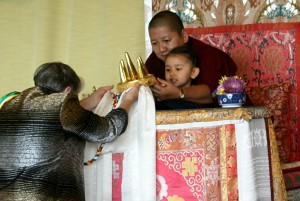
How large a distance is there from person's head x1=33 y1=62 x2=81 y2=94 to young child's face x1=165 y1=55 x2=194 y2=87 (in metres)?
0.71

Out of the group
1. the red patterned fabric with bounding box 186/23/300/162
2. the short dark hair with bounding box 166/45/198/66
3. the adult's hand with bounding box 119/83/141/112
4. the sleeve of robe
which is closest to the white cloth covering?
the adult's hand with bounding box 119/83/141/112

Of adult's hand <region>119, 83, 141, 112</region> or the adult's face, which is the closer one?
adult's hand <region>119, 83, 141, 112</region>

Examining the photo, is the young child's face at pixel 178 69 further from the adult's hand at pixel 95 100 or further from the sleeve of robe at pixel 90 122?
the sleeve of robe at pixel 90 122

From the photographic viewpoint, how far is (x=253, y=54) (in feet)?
12.2

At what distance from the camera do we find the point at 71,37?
4293 millimetres

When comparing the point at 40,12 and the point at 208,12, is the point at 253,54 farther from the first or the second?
the point at 40,12

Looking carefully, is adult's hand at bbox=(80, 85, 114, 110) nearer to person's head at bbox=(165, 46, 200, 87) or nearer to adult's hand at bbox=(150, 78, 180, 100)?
adult's hand at bbox=(150, 78, 180, 100)

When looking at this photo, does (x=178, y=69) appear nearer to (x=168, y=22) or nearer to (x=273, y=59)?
(x=168, y=22)

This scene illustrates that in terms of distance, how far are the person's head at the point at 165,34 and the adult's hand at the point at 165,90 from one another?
1.90ft

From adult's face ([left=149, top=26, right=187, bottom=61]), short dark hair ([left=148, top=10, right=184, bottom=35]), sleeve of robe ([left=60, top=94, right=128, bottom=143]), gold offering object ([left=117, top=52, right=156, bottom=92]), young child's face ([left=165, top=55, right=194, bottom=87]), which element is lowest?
sleeve of robe ([left=60, top=94, right=128, bottom=143])

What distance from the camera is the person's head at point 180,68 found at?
2.71 m

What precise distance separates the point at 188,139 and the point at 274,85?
150cm

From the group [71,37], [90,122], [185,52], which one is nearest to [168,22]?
[185,52]

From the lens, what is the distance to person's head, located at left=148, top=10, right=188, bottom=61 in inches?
117
